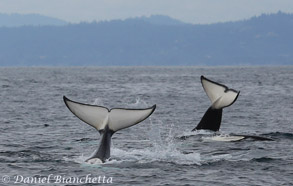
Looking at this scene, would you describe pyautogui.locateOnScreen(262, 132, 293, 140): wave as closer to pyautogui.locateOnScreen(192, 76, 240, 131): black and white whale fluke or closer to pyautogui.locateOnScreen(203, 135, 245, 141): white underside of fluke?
pyautogui.locateOnScreen(203, 135, 245, 141): white underside of fluke

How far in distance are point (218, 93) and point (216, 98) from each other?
0.55 feet

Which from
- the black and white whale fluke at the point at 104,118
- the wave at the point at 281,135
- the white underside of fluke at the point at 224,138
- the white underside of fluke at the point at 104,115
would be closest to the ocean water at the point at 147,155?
the wave at the point at 281,135

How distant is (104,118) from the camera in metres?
13.8

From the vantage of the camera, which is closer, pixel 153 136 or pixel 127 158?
pixel 127 158

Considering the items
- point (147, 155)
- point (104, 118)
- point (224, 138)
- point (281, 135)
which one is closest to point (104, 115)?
point (104, 118)

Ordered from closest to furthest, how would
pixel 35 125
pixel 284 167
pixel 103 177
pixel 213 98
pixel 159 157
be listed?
1. pixel 103 177
2. pixel 284 167
3. pixel 159 157
4. pixel 213 98
5. pixel 35 125

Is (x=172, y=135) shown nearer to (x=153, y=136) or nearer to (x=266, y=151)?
(x=153, y=136)

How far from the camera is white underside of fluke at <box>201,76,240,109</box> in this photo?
1856 centimetres

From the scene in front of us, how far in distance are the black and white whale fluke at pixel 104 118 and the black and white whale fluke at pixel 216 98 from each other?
5.35m


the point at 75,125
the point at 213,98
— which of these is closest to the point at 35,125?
the point at 75,125

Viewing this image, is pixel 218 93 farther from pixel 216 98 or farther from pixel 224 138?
pixel 224 138

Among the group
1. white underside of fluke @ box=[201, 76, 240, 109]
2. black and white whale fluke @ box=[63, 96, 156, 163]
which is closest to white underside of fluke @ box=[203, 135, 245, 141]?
white underside of fluke @ box=[201, 76, 240, 109]

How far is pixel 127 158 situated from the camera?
15586mm

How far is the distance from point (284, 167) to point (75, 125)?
12.1 metres
